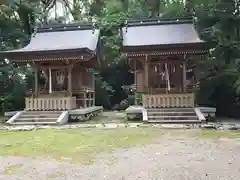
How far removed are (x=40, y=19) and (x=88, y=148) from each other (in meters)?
17.6

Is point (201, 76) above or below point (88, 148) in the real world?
above

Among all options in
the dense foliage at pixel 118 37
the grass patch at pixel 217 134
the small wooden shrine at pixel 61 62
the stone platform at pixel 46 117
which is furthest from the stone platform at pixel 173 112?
the small wooden shrine at pixel 61 62

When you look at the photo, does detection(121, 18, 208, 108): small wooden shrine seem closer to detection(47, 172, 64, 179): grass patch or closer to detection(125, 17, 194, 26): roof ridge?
detection(125, 17, 194, 26): roof ridge

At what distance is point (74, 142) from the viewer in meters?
8.59

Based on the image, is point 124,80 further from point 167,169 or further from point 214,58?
point 167,169

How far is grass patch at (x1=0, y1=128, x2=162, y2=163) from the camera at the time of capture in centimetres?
718

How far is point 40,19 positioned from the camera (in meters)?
23.0

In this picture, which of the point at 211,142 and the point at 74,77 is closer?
the point at 211,142

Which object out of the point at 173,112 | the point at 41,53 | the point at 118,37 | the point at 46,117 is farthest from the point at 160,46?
the point at 118,37

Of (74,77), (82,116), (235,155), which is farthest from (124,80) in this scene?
(235,155)

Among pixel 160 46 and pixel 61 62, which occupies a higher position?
pixel 160 46

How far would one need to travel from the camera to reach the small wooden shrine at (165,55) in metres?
14.0

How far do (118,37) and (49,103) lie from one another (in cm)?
992

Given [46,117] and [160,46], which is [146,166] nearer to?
[46,117]
